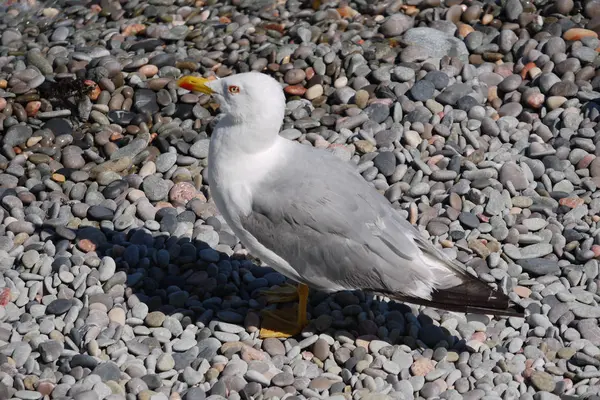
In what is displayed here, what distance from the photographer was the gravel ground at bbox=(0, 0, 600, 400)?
17.3 feet

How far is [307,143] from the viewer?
693 centimetres

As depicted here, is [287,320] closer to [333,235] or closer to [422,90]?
[333,235]

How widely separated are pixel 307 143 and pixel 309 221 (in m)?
1.81

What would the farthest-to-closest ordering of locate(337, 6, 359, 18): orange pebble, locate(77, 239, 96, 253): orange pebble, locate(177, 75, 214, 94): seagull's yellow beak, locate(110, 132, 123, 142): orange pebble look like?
locate(337, 6, 359, 18): orange pebble, locate(110, 132, 123, 142): orange pebble, locate(77, 239, 96, 253): orange pebble, locate(177, 75, 214, 94): seagull's yellow beak

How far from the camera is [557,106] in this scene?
23.7ft

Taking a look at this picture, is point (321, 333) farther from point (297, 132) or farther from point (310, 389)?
point (297, 132)

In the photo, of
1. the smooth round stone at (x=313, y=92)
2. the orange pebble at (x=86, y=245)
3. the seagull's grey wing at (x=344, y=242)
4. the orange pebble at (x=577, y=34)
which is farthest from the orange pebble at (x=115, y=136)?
the orange pebble at (x=577, y=34)

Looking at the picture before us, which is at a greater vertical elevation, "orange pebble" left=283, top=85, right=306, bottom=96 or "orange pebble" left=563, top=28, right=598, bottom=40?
"orange pebble" left=563, top=28, right=598, bottom=40

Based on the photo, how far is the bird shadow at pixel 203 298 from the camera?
5.51m

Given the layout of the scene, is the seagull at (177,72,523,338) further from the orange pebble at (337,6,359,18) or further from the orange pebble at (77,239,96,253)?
the orange pebble at (337,6,359,18)

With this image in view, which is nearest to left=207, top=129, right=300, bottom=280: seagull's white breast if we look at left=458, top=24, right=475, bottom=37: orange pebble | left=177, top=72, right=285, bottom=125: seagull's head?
left=177, top=72, right=285, bottom=125: seagull's head

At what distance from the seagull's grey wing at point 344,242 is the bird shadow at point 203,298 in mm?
446

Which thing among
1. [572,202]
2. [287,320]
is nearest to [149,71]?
[287,320]

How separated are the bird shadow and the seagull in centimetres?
42
